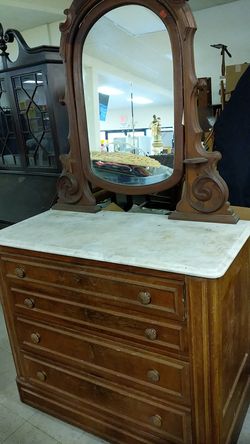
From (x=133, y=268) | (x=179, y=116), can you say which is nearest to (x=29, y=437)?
(x=133, y=268)

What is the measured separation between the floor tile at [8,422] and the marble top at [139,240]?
2.89 ft

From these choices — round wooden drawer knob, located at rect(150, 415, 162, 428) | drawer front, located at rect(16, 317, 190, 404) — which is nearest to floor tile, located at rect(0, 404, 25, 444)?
drawer front, located at rect(16, 317, 190, 404)

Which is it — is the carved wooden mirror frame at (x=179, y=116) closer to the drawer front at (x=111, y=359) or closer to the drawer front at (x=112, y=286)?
the drawer front at (x=112, y=286)

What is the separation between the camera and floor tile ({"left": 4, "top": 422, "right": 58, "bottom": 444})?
1.43 m

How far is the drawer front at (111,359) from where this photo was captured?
112 centimetres

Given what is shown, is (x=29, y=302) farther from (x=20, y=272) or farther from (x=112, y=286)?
(x=112, y=286)

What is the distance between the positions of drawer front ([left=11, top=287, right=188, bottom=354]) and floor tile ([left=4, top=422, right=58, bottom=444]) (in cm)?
54

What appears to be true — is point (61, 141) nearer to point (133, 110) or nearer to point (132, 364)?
point (133, 110)

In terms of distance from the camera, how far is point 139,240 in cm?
118

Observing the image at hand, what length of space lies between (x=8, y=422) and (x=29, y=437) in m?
0.15

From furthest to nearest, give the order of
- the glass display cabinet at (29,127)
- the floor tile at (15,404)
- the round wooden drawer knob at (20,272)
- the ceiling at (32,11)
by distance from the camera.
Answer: the ceiling at (32,11) → the glass display cabinet at (29,127) → the floor tile at (15,404) → the round wooden drawer knob at (20,272)

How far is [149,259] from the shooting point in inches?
40.1

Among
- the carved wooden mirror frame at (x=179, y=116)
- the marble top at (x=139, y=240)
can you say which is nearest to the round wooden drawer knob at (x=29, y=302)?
the marble top at (x=139, y=240)

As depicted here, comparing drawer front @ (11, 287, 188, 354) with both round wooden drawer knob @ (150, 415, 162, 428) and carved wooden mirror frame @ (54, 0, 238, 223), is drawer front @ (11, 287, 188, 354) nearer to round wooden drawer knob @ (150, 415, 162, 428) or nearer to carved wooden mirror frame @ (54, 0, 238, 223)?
round wooden drawer knob @ (150, 415, 162, 428)
